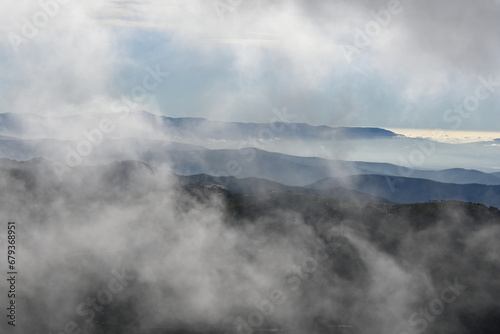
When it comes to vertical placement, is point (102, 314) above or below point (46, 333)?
above

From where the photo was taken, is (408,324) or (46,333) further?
(408,324)

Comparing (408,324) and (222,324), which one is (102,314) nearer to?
(222,324)

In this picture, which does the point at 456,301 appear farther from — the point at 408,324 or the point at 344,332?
the point at 344,332

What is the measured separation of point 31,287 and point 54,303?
46.5 feet

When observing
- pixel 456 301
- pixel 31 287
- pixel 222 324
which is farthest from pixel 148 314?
pixel 456 301

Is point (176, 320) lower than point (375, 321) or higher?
lower

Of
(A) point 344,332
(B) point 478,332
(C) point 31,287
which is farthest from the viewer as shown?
(C) point 31,287

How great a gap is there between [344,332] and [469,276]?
52767 millimetres

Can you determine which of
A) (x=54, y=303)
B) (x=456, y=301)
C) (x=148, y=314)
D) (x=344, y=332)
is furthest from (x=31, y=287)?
(x=456, y=301)

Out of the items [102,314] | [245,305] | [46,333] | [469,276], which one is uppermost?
[469,276]

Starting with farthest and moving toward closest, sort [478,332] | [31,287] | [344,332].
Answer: [31,287] < [344,332] < [478,332]

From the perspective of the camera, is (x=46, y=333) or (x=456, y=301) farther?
(x=456, y=301)

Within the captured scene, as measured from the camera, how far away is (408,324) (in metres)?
189

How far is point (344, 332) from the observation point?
608 feet
